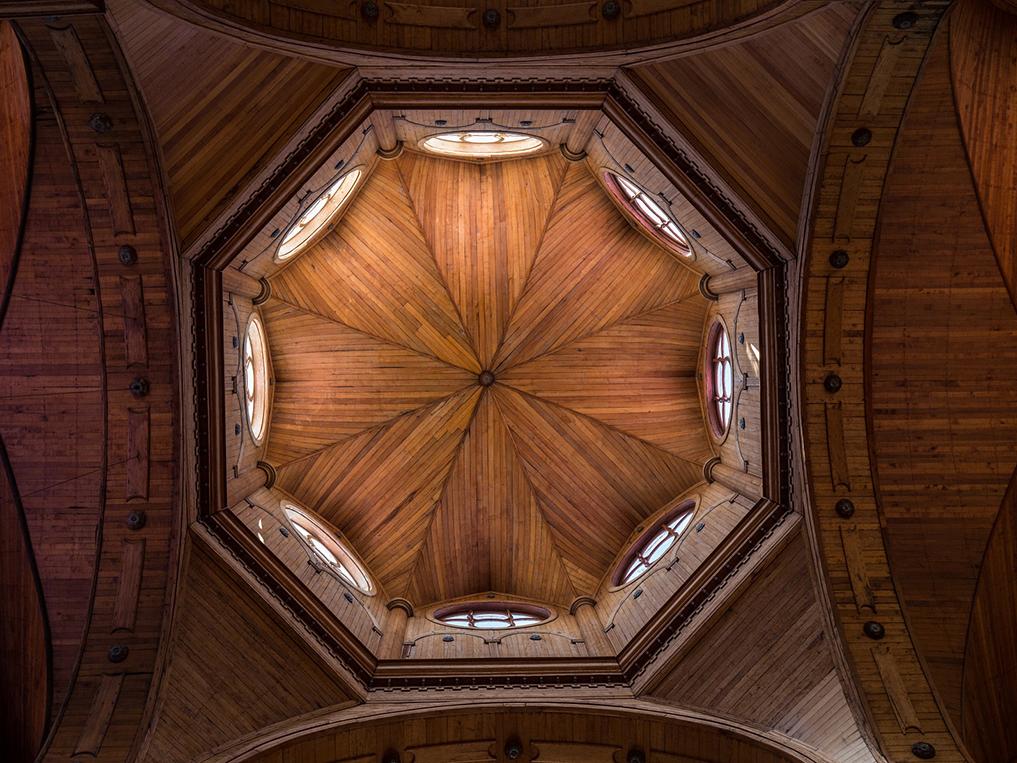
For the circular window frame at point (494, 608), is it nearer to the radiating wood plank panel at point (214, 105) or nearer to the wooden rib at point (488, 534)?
the wooden rib at point (488, 534)

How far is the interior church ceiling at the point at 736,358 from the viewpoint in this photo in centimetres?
1054

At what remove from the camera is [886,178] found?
1098cm

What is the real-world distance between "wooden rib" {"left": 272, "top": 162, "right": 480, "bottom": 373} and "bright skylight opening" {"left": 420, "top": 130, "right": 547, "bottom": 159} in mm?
1313

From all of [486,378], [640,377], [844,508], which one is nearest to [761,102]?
[844,508]

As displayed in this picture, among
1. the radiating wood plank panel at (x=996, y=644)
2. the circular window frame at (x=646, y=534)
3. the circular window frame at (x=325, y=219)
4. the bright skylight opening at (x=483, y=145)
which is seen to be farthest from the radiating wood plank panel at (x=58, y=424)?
the radiating wood plank panel at (x=996, y=644)

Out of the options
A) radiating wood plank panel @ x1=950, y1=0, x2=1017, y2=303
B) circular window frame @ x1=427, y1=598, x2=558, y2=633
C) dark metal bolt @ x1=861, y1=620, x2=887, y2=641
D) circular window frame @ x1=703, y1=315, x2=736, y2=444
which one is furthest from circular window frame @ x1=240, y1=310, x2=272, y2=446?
radiating wood plank panel @ x1=950, y1=0, x2=1017, y2=303

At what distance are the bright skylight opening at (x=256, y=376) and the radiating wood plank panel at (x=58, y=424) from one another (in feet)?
10.7

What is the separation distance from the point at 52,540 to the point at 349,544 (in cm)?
670

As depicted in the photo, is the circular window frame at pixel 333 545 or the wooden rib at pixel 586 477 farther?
the wooden rib at pixel 586 477

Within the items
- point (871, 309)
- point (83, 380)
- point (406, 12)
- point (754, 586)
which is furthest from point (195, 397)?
point (871, 309)

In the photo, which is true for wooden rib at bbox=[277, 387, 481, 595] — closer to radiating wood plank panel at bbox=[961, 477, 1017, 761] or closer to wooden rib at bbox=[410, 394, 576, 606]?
wooden rib at bbox=[410, 394, 576, 606]

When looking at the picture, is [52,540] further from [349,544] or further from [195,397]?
[349,544]

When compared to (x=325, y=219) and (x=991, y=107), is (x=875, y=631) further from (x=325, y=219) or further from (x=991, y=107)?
(x=325, y=219)

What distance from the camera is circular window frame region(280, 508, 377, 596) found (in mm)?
15902
